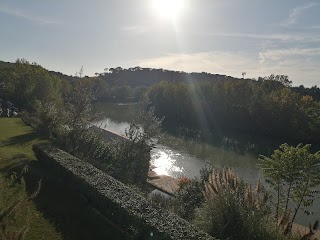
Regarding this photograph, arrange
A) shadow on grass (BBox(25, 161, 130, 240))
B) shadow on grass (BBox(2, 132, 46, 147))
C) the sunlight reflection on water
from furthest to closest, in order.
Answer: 1. the sunlight reflection on water
2. shadow on grass (BBox(2, 132, 46, 147))
3. shadow on grass (BBox(25, 161, 130, 240))

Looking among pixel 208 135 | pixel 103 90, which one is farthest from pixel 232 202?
pixel 103 90

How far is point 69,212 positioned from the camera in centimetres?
1175

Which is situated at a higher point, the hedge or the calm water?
the hedge

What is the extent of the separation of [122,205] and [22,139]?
1773 centimetres

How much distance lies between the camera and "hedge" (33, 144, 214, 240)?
29.1ft

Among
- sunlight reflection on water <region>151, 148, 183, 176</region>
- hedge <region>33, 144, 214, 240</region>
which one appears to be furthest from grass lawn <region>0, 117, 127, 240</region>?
sunlight reflection on water <region>151, 148, 183, 176</region>

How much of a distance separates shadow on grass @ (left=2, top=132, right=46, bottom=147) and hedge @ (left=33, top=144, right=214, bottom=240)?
9342mm

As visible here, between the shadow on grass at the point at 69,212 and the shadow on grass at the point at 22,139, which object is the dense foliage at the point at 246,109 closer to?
the shadow on grass at the point at 22,139

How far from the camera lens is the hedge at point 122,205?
29.1ft

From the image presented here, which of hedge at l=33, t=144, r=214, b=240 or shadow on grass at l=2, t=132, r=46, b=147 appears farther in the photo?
shadow on grass at l=2, t=132, r=46, b=147

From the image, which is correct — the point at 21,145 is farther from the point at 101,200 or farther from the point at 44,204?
the point at 101,200

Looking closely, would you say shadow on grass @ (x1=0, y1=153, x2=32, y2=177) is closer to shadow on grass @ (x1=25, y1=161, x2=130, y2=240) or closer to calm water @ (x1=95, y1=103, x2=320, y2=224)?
shadow on grass @ (x1=25, y1=161, x2=130, y2=240)

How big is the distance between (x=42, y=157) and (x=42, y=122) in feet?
43.0

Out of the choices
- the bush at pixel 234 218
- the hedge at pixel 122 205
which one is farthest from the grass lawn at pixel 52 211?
the bush at pixel 234 218
